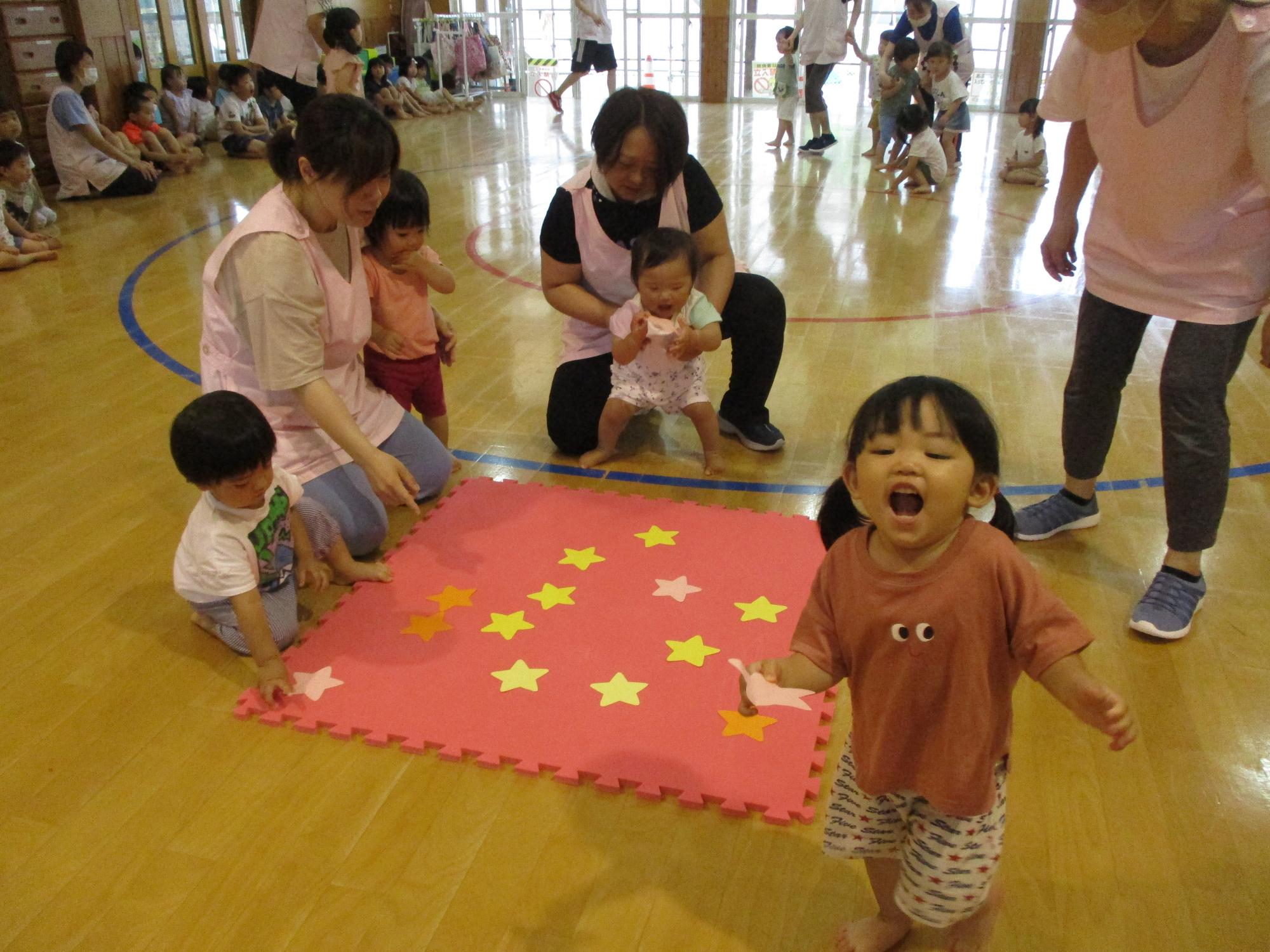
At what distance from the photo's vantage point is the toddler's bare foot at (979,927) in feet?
4.30

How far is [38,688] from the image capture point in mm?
1938

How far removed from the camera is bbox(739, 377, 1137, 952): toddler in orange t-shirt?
1.08 meters

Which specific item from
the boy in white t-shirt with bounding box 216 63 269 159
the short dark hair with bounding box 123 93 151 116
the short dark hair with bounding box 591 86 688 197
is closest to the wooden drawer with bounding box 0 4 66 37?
the short dark hair with bounding box 123 93 151 116

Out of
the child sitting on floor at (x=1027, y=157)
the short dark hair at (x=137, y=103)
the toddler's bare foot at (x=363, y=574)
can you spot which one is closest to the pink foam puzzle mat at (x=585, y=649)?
the toddler's bare foot at (x=363, y=574)

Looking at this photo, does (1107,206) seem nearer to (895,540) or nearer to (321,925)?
(895,540)

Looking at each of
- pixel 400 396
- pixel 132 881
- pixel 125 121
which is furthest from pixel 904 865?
pixel 125 121

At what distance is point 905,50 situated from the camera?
6914 millimetres

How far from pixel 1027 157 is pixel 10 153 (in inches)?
242

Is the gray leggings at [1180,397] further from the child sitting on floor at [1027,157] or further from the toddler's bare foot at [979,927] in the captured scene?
the child sitting on floor at [1027,157]

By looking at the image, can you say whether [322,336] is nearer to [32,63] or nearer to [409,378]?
[409,378]

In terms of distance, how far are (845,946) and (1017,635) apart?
1.86 feet

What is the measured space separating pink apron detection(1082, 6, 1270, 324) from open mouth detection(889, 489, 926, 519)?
3.67 ft

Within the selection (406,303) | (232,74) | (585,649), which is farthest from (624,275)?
(232,74)

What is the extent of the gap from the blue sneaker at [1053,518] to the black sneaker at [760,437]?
0.71m
